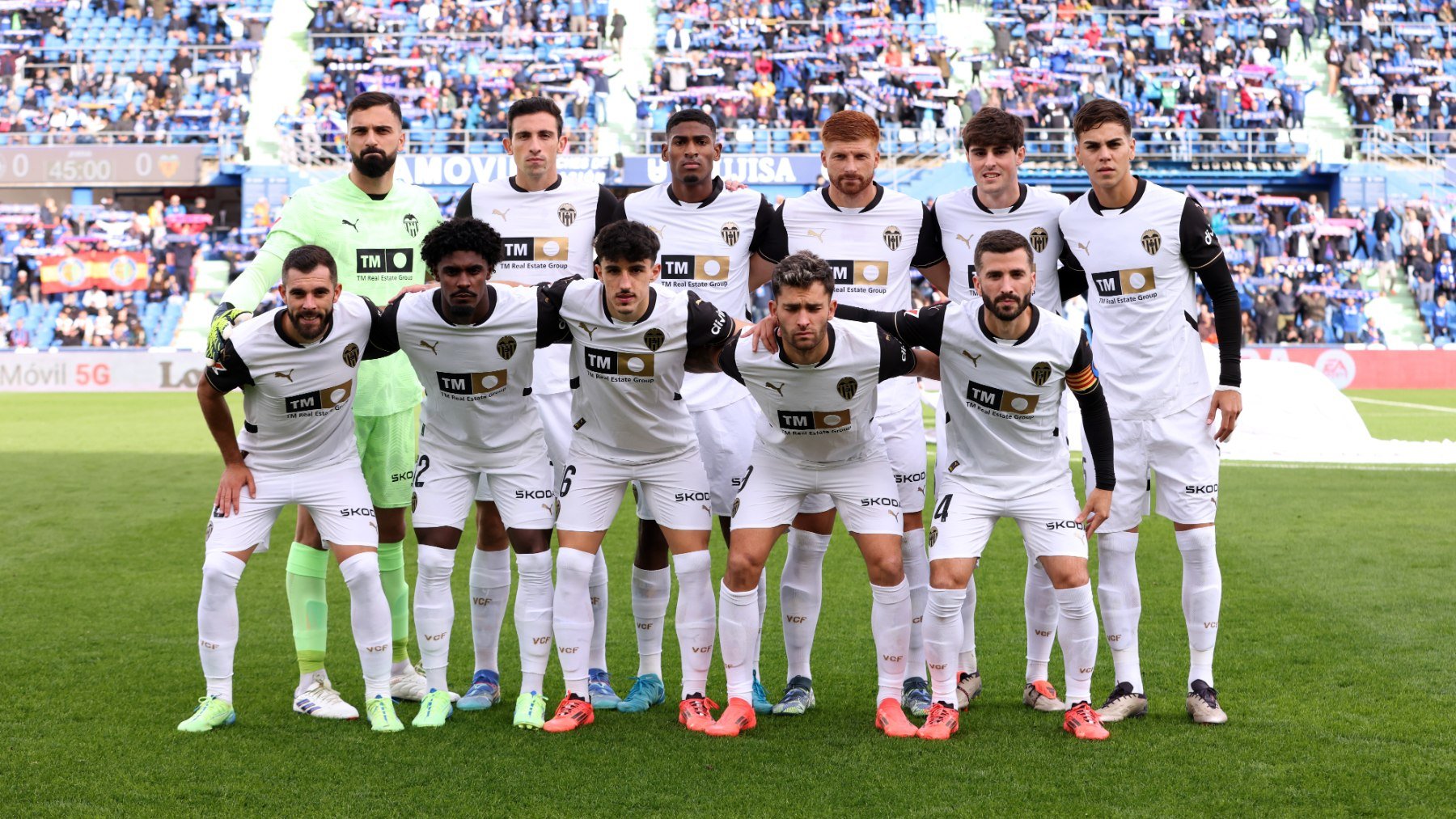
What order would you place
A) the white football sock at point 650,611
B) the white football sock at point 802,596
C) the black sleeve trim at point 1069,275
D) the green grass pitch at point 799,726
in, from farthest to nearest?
the white football sock at point 650,611, the black sleeve trim at point 1069,275, the white football sock at point 802,596, the green grass pitch at point 799,726

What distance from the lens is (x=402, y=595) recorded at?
6.13 meters

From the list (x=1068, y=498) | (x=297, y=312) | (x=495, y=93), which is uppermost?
(x=495, y=93)

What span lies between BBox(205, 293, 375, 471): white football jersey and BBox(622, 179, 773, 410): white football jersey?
1364 millimetres

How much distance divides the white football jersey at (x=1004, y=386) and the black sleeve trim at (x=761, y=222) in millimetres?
948

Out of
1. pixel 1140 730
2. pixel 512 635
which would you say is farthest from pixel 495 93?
pixel 1140 730

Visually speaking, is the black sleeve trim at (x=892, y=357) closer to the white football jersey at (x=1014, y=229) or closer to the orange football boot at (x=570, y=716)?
the white football jersey at (x=1014, y=229)

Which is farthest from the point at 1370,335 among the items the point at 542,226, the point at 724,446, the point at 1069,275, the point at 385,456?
the point at 385,456

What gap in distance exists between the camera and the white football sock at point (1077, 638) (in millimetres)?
5277

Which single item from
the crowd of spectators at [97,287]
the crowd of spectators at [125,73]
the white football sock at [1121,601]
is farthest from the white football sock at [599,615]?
the crowd of spectators at [125,73]

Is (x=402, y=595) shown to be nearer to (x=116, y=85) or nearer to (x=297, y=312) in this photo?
(x=297, y=312)

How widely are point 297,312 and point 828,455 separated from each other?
6.90ft

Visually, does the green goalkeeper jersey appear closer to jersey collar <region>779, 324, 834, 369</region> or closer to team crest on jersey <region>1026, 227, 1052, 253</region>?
jersey collar <region>779, 324, 834, 369</region>

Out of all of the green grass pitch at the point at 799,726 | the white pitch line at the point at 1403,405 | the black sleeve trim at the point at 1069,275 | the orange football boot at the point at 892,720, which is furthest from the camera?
the white pitch line at the point at 1403,405

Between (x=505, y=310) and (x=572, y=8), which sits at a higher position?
(x=572, y=8)
